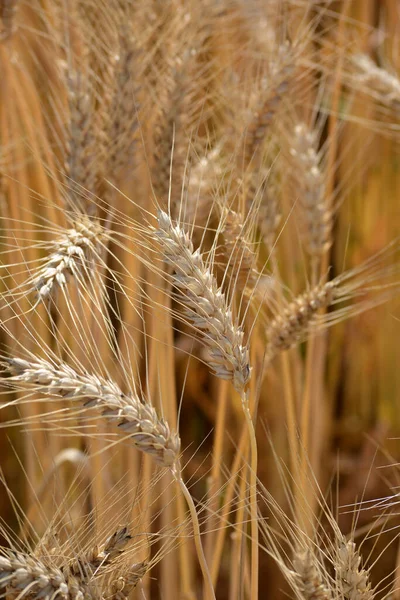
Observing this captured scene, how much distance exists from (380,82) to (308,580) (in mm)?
835

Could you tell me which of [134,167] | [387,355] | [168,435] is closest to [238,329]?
[168,435]

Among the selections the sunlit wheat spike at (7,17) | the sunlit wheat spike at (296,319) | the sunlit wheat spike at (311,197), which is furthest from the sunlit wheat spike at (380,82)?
the sunlit wheat spike at (7,17)

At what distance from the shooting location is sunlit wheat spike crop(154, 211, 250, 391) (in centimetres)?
66

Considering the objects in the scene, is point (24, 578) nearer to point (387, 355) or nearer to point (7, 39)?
point (7, 39)

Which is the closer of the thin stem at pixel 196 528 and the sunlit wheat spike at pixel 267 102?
the thin stem at pixel 196 528

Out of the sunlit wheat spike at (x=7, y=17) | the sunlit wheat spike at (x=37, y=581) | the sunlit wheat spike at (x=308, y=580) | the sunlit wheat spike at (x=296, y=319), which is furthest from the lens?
the sunlit wheat spike at (x=7, y=17)

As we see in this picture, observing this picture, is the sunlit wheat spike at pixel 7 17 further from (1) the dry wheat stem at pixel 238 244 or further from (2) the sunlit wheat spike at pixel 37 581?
(2) the sunlit wheat spike at pixel 37 581

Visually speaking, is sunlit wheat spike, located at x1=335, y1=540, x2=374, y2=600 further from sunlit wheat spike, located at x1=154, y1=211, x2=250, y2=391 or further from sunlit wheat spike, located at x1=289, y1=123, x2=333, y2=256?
sunlit wheat spike, located at x1=289, y1=123, x2=333, y2=256

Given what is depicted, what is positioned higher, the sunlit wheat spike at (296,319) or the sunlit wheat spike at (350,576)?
the sunlit wheat spike at (296,319)

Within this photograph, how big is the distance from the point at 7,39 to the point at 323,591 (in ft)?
2.88

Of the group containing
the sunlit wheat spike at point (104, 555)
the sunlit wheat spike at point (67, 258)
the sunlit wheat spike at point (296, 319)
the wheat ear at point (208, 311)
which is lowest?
the sunlit wheat spike at point (104, 555)

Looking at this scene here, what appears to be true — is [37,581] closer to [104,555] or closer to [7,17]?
[104,555]

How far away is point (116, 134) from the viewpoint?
0.98m

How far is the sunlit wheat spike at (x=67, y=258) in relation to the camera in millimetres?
679
